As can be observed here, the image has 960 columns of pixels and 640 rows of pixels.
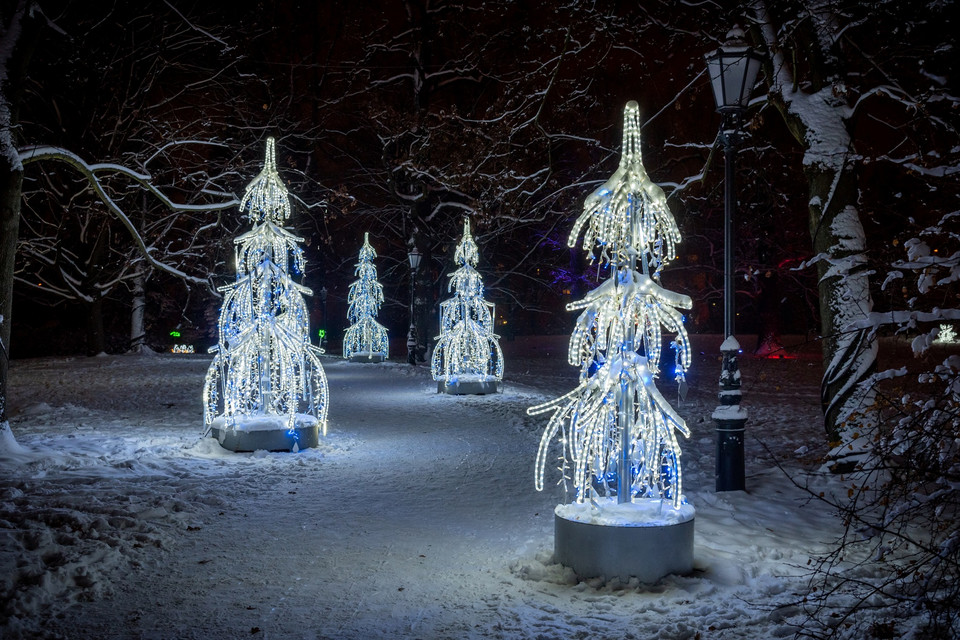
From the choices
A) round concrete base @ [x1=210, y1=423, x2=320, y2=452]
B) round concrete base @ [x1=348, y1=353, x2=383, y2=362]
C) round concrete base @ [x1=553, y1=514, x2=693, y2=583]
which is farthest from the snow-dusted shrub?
round concrete base @ [x1=348, y1=353, x2=383, y2=362]

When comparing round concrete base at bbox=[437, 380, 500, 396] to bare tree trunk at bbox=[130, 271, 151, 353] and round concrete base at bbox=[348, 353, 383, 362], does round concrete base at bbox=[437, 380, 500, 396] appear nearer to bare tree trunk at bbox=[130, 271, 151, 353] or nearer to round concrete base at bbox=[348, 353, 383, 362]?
round concrete base at bbox=[348, 353, 383, 362]

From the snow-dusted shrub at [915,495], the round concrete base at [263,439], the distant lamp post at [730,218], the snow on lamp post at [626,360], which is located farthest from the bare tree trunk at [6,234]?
the snow-dusted shrub at [915,495]

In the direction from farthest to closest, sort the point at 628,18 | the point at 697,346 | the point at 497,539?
the point at 697,346
the point at 628,18
the point at 497,539

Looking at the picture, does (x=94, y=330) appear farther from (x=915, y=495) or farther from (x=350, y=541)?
(x=915, y=495)

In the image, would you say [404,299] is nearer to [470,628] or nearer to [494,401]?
[494,401]

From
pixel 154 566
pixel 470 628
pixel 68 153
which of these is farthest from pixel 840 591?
pixel 68 153

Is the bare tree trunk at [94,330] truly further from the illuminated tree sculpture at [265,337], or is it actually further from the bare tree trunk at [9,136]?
the illuminated tree sculpture at [265,337]

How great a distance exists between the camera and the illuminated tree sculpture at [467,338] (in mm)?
19656

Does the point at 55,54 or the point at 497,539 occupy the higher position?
the point at 55,54

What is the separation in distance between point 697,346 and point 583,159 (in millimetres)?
13082

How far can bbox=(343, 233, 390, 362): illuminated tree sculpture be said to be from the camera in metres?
32.1

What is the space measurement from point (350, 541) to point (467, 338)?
44.6 ft

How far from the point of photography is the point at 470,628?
16.3 feet

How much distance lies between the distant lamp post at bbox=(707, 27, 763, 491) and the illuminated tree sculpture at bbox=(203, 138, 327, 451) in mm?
5878
